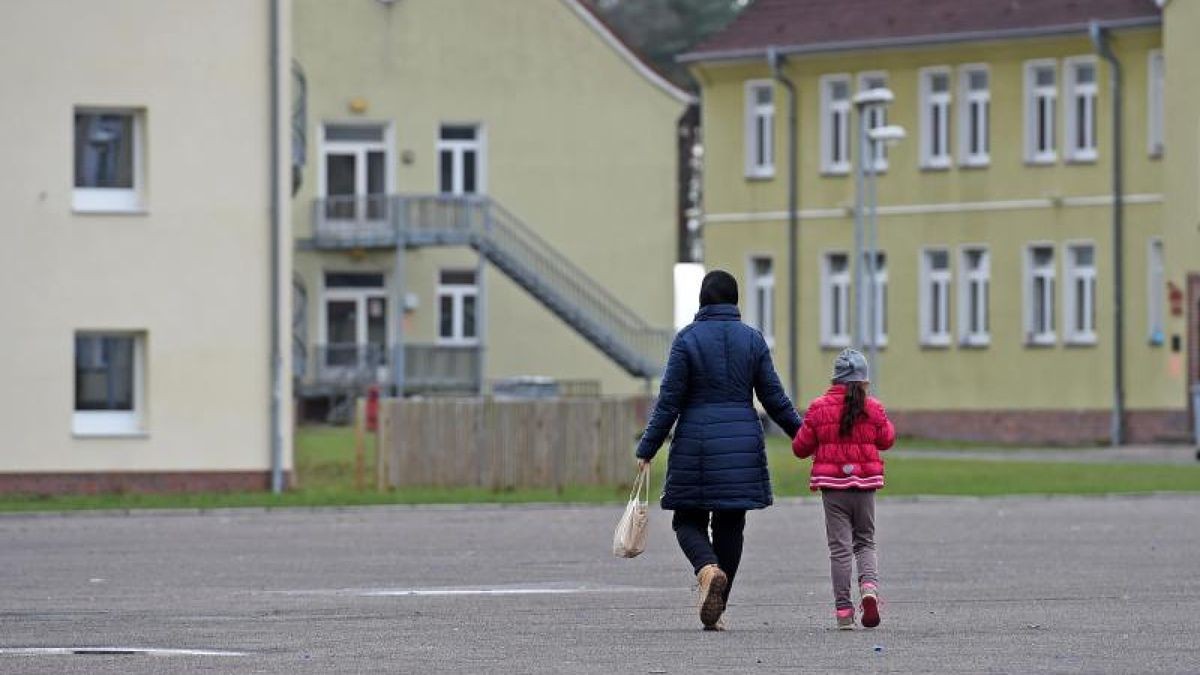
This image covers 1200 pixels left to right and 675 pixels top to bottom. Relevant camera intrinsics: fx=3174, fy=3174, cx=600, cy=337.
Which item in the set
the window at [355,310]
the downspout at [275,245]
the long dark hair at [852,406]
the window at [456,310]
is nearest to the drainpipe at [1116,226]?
the window at [456,310]

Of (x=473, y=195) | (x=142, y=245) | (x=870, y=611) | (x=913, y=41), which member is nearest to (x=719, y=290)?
(x=870, y=611)

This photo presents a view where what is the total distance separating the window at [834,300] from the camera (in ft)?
210

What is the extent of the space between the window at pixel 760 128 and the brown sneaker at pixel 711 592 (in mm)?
48852

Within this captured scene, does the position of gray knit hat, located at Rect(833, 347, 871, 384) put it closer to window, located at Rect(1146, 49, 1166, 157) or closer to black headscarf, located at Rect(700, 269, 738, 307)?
black headscarf, located at Rect(700, 269, 738, 307)

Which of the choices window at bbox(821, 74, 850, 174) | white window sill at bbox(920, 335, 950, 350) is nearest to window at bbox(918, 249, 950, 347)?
white window sill at bbox(920, 335, 950, 350)

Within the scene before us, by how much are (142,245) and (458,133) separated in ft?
104

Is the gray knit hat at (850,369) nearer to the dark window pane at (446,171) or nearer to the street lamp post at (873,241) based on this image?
the street lamp post at (873,241)

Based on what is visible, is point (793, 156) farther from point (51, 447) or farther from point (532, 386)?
point (51, 447)

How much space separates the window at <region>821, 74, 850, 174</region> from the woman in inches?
1855

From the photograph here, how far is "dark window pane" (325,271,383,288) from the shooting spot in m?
68.8

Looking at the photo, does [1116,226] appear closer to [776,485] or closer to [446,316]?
[446,316]

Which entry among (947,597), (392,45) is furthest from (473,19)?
(947,597)

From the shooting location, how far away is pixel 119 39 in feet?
127

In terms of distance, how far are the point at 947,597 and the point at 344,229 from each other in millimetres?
49084
